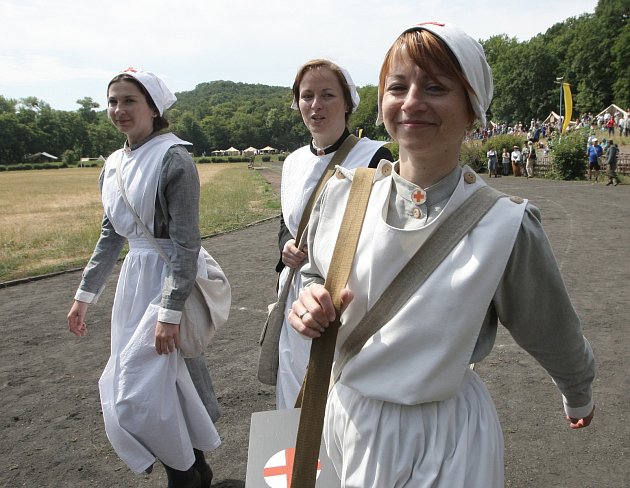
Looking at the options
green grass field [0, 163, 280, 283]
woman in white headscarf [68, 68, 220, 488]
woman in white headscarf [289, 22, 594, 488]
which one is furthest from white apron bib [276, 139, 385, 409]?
green grass field [0, 163, 280, 283]

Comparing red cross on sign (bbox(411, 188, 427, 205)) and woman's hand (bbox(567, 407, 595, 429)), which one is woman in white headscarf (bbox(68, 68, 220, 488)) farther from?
woman's hand (bbox(567, 407, 595, 429))

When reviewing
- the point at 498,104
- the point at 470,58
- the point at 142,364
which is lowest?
the point at 142,364

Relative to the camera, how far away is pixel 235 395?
4.61m

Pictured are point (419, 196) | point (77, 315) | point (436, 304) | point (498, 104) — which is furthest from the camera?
point (498, 104)

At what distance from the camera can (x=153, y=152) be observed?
2.86 metres

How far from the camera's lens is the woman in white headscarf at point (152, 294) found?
2.74 m

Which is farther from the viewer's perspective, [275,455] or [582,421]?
[275,455]

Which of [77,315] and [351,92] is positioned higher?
[351,92]

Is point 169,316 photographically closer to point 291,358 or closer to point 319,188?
point 291,358

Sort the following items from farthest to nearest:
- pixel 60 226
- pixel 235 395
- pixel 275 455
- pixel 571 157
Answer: pixel 571 157 → pixel 60 226 → pixel 235 395 → pixel 275 455

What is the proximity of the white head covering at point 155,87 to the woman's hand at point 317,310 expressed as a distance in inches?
75.7

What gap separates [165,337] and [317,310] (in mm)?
1556

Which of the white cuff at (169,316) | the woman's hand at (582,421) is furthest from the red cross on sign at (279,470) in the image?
the white cuff at (169,316)

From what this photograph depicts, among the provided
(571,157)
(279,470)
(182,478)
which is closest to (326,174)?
(279,470)
